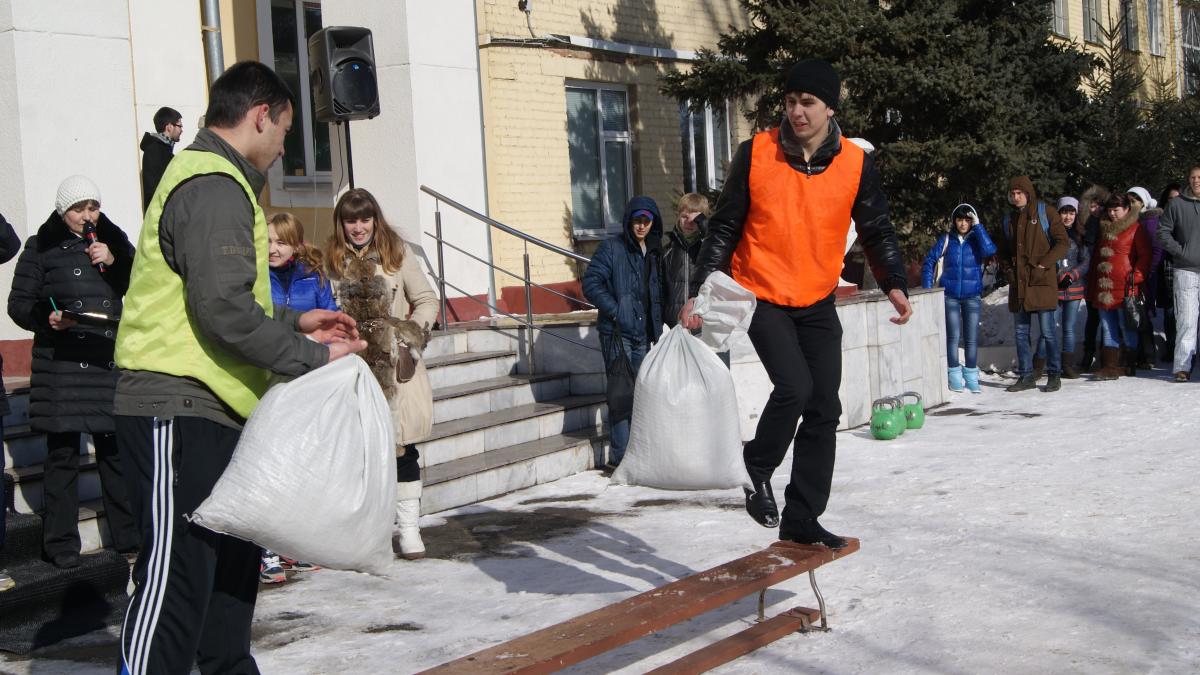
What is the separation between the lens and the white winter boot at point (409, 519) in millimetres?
6926

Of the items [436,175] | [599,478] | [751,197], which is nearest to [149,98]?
[436,175]

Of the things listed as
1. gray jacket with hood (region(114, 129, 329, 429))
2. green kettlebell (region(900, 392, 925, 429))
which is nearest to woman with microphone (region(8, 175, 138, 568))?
gray jacket with hood (region(114, 129, 329, 429))

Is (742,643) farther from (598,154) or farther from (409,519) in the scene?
(598,154)

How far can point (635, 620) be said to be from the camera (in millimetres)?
4336

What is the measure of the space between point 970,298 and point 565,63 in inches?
215

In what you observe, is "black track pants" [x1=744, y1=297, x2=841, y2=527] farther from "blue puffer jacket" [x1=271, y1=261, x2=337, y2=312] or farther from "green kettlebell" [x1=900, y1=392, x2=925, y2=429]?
"green kettlebell" [x1=900, y1=392, x2=925, y2=429]

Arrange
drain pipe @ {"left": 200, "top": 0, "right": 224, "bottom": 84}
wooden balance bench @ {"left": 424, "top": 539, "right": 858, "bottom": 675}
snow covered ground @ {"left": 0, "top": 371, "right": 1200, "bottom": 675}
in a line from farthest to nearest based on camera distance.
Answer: drain pipe @ {"left": 200, "top": 0, "right": 224, "bottom": 84}
snow covered ground @ {"left": 0, "top": 371, "right": 1200, "bottom": 675}
wooden balance bench @ {"left": 424, "top": 539, "right": 858, "bottom": 675}

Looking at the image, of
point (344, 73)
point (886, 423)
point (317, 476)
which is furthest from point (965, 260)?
point (317, 476)

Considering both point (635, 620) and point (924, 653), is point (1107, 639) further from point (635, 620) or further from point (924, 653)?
point (635, 620)

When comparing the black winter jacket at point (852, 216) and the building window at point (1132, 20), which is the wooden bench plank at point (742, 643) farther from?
the building window at point (1132, 20)

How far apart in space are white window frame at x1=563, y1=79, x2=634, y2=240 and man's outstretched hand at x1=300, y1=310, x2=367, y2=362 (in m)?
11.6

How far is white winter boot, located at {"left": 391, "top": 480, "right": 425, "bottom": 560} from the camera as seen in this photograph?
6926 mm

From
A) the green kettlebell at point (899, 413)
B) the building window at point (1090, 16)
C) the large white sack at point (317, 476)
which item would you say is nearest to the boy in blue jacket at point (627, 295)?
the green kettlebell at point (899, 413)

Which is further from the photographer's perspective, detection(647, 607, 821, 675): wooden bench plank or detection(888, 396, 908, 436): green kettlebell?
detection(888, 396, 908, 436): green kettlebell
